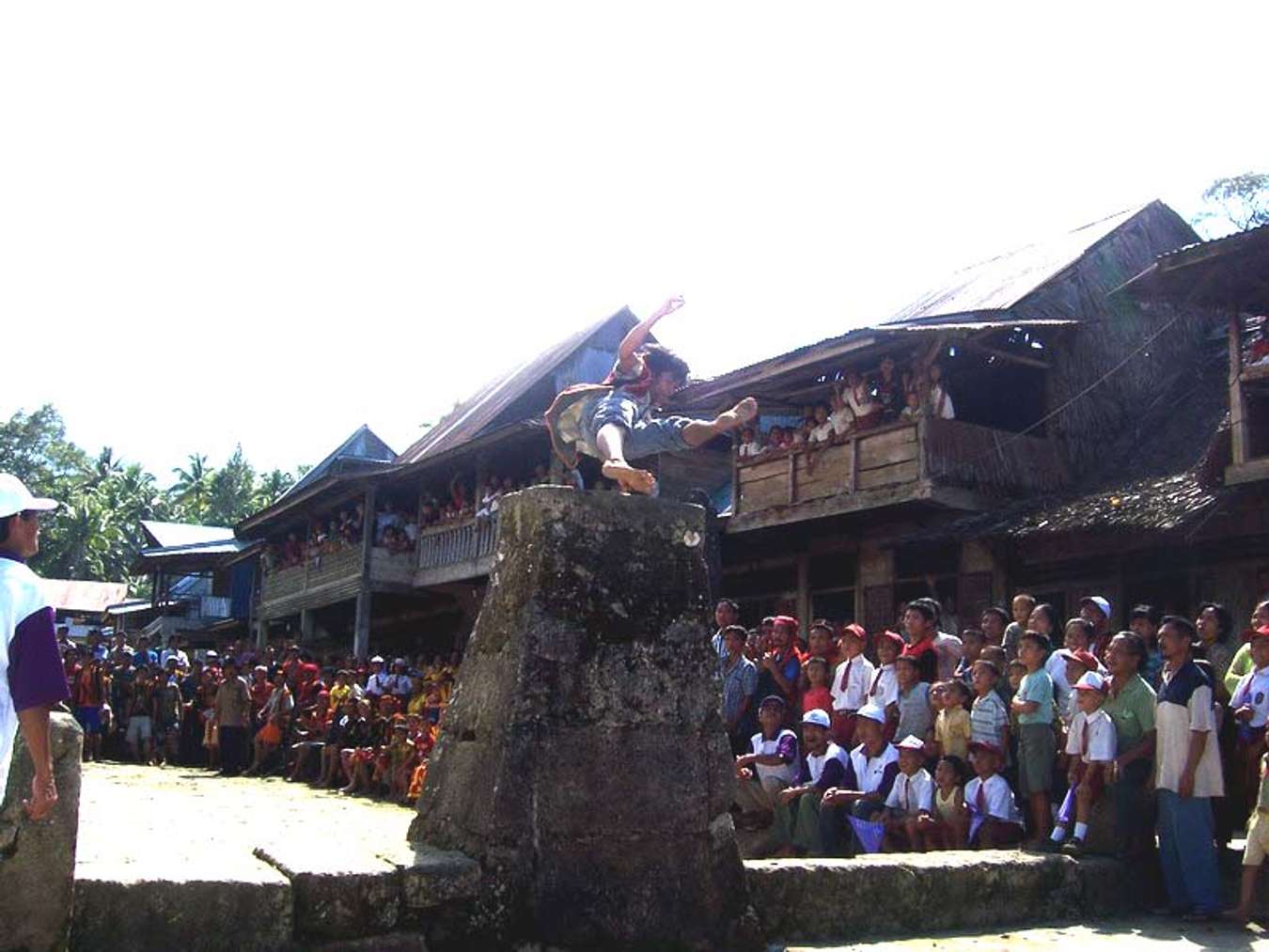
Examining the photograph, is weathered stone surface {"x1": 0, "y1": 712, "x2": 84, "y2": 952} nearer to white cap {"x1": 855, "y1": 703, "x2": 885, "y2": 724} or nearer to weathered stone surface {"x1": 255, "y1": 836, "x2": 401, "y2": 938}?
weathered stone surface {"x1": 255, "y1": 836, "x2": 401, "y2": 938}

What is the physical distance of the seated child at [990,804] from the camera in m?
6.62

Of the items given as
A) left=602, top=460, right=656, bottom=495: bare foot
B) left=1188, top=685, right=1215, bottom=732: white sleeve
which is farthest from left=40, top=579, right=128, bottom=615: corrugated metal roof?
left=1188, top=685, right=1215, bottom=732: white sleeve

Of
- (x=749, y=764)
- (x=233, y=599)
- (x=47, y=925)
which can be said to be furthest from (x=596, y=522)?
(x=233, y=599)

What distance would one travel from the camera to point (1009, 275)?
19.1 metres

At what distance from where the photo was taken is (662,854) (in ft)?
14.4

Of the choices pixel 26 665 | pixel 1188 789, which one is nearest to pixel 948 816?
pixel 1188 789

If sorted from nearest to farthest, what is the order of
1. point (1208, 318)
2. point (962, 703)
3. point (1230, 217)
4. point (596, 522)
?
point (596, 522), point (962, 703), point (1208, 318), point (1230, 217)

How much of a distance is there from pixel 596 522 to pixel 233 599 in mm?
34365

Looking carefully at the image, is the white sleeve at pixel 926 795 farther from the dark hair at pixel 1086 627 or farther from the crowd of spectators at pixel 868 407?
the crowd of spectators at pixel 868 407

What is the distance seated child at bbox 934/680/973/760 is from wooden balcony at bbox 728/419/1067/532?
8.05 meters

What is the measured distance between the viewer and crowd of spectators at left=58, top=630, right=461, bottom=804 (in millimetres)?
14625

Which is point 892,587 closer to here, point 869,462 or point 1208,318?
point 869,462

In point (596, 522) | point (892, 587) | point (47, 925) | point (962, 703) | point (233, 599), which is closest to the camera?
point (47, 925)

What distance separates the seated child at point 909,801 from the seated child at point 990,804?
0.24 m
